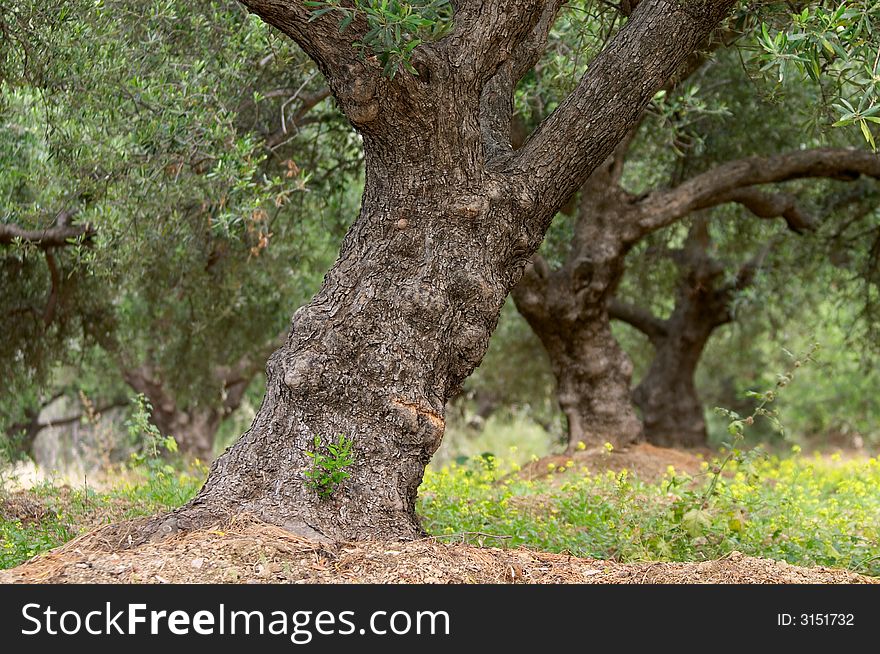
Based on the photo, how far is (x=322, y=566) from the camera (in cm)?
409

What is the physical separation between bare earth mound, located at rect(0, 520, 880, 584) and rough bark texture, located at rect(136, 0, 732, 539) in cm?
22

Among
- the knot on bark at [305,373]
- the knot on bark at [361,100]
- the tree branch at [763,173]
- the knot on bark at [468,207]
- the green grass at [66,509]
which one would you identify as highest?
the tree branch at [763,173]

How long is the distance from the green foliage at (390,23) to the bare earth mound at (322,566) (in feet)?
7.39

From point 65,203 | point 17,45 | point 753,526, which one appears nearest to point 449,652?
point 753,526

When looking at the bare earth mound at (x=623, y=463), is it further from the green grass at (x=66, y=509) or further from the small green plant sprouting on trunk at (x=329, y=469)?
the small green plant sprouting on trunk at (x=329, y=469)

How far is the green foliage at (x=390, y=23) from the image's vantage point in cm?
414

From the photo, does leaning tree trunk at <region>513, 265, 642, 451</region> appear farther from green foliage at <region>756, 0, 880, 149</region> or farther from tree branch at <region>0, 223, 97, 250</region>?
green foliage at <region>756, 0, 880, 149</region>

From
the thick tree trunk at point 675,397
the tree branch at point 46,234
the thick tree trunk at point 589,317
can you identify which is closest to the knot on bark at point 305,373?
the tree branch at point 46,234

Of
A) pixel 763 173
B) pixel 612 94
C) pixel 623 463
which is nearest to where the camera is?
pixel 612 94

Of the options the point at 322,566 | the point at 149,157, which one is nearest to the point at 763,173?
the point at 149,157

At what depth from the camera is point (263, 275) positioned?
11719mm

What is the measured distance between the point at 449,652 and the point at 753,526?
3.17 meters

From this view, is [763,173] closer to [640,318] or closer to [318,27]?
[640,318]

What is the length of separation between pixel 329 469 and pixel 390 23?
212 centimetres
